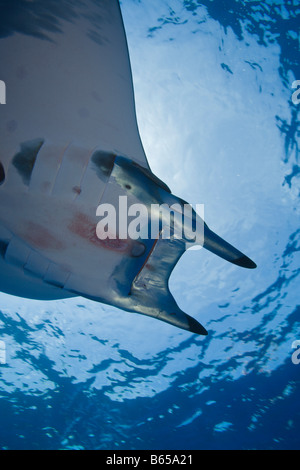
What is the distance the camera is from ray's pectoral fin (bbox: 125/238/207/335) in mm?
1831

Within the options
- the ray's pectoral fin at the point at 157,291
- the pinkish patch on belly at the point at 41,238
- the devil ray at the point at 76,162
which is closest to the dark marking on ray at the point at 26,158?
the devil ray at the point at 76,162

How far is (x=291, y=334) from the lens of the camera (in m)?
7.54

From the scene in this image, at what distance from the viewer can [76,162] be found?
5.43 feet

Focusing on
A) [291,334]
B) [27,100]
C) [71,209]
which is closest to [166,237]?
[71,209]

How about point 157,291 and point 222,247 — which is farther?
point 157,291

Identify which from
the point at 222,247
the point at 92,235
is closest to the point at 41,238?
the point at 92,235

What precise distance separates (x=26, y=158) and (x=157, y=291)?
48.9 inches

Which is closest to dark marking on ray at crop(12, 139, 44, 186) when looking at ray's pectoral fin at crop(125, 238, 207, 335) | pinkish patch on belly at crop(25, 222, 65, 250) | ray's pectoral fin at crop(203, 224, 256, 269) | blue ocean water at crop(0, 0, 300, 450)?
pinkish patch on belly at crop(25, 222, 65, 250)

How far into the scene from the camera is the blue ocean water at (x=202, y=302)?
168 inches

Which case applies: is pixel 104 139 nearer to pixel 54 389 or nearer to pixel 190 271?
pixel 190 271

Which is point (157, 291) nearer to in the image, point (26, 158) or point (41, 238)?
point (41, 238)

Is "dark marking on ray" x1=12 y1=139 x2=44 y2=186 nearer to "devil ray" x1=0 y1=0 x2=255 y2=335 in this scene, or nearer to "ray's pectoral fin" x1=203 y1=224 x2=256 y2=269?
"devil ray" x1=0 y1=0 x2=255 y2=335

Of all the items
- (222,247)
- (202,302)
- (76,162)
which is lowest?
(222,247)

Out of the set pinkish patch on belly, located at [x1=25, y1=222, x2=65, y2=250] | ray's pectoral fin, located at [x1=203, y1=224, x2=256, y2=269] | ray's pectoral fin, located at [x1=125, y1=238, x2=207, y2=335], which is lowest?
ray's pectoral fin, located at [x1=125, y1=238, x2=207, y2=335]
